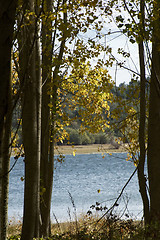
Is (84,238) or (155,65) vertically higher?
(155,65)

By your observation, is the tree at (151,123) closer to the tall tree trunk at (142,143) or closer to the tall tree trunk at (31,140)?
the tall tree trunk at (142,143)

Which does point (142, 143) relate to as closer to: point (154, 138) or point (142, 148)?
point (142, 148)

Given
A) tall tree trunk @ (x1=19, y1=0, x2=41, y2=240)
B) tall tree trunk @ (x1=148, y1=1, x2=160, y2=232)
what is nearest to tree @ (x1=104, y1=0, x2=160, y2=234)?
tall tree trunk @ (x1=148, y1=1, x2=160, y2=232)

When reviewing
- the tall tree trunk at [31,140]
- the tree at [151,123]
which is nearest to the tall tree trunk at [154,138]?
the tree at [151,123]

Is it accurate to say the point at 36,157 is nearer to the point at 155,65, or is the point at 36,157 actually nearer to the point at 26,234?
the point at 26,234

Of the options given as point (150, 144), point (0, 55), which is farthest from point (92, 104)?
point (0, 55)

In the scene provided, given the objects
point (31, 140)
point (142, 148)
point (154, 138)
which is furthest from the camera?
point (154, 138)

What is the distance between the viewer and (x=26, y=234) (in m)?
3.75

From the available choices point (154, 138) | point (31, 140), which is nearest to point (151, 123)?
point (154, 138)

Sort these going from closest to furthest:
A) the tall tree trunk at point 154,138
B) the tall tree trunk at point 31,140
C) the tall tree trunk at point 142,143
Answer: the tall tree trunk at point 31,140 < the tall tree trunk at point 142,143 < the tall tree trunk at point 154,138

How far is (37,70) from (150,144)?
69.5 inches

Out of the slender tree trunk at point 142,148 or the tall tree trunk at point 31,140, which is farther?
the slender tree trunk at point 142,148

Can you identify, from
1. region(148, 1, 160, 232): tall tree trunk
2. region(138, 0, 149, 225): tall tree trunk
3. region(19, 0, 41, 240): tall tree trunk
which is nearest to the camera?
region(19, 0, 41, 240): tall tree trunk

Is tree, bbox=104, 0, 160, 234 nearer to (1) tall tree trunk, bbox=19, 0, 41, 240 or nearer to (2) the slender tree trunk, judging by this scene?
(2) the slender tree trunk
